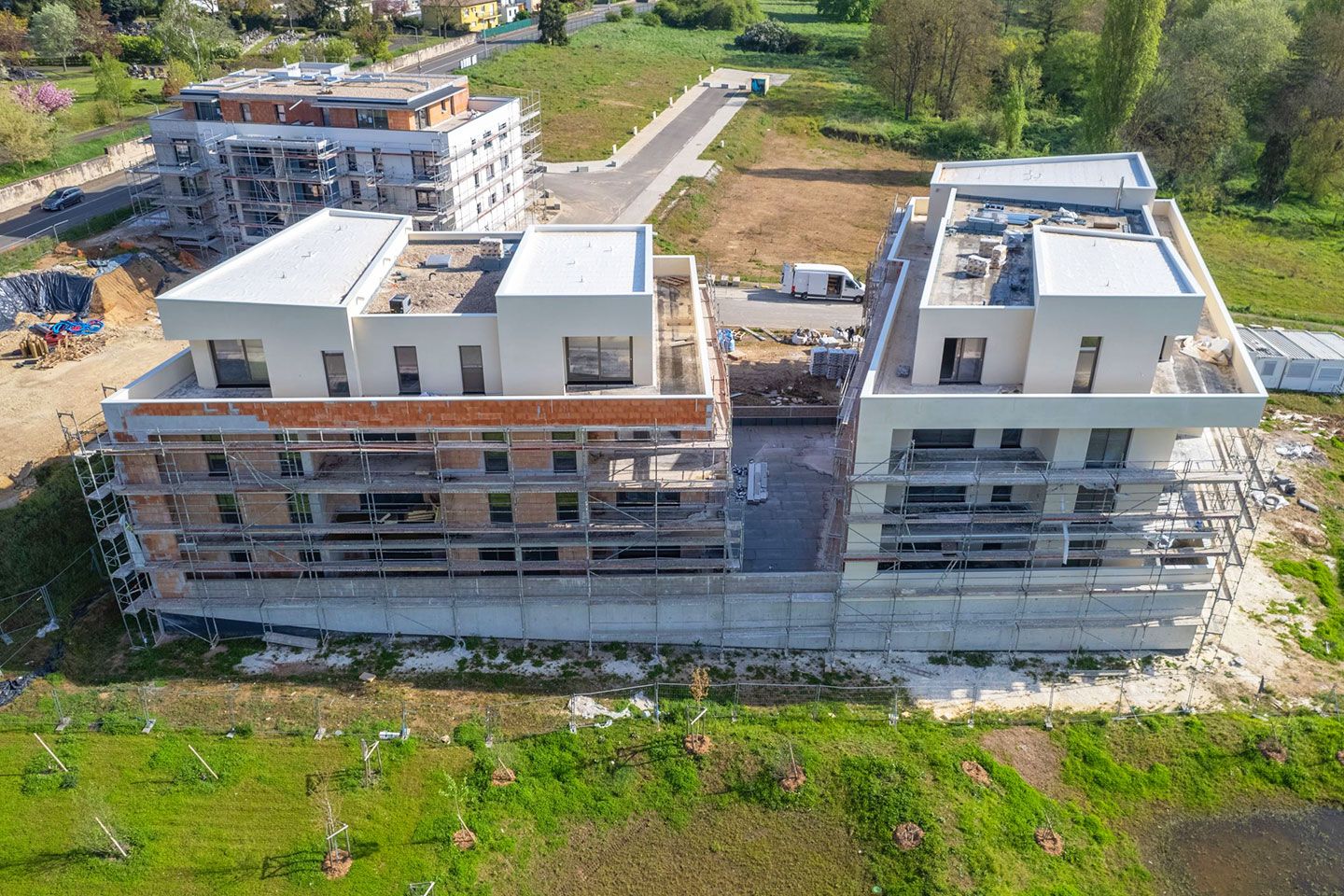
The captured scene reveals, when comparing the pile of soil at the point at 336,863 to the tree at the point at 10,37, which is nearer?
the pile of soil at the point at 336,863

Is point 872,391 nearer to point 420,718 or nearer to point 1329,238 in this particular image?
point 420,718

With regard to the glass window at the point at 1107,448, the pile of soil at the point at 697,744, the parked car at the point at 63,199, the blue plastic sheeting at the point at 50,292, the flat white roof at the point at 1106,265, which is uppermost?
the flat white roof at the point at 1106,265

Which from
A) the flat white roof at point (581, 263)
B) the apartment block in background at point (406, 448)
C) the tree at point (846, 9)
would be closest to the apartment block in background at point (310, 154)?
the flat white roof at point (581, 263)

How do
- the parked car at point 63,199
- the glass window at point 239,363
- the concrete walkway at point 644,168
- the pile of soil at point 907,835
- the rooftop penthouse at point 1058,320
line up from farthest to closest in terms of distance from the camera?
the concrete walkway at point 644,168, the parked car at point 63,199, the glass window at point 239,363, the rooftop penthouse at point 1058,320, the pile of soil at point 907,835

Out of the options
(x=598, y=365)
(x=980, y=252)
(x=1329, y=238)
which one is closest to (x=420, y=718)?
(x=598, y=365)

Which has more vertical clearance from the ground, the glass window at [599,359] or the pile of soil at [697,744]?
the glass window at [599,359]

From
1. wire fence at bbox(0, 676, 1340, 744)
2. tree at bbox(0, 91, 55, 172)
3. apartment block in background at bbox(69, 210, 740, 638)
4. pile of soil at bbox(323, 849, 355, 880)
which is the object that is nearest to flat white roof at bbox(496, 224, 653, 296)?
apartment block in background at bbox(69, 210, 740, 638)

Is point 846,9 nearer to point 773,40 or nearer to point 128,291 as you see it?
point 773,40

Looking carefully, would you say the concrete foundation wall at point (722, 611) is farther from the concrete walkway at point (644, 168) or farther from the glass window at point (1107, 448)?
the concrete walkway at point (644, 168)
